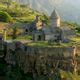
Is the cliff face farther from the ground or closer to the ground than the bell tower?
closer to the ground

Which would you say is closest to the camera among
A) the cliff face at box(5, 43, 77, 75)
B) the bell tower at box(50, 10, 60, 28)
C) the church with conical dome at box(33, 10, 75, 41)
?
the cliff face at box(5, 43, 77, 75)

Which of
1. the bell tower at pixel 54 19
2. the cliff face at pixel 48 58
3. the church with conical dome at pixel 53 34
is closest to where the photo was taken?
the cliff face at pixel 48 58

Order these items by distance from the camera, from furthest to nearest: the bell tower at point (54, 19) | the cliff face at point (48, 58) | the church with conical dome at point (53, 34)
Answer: the bell tower at point (54, 19), the church with conical dome at point (53, 34), the cliff face at point (48, 58)

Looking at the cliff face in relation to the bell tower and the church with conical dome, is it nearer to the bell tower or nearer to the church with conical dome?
the church with conical dome

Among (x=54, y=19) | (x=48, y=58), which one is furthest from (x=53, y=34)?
(x=48, y=58)

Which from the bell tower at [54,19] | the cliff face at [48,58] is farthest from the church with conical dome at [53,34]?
the cliff face at [48,58]

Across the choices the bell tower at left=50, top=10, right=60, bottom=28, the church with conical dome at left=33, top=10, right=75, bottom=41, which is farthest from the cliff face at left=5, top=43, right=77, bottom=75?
the bell tower at left=50, top=10, right=60, bottom=28

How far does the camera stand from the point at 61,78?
52188mm

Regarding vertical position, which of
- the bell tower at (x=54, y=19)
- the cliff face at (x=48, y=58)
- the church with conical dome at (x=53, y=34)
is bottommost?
the cliff face at (x=48, y=58)

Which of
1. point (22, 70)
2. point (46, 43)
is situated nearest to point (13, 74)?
point (22, 70)

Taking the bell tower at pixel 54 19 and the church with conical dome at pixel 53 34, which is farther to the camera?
the bell tower at pixel 54 19

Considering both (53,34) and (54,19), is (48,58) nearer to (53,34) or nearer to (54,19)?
(53,34)

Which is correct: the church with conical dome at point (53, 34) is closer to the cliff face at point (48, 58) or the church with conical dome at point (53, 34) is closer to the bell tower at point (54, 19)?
the bell tower at point (54, 19)

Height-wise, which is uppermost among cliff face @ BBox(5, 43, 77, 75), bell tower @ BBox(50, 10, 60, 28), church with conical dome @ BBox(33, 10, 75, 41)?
bell tower @ BBox(50, 10, 60, 28)
